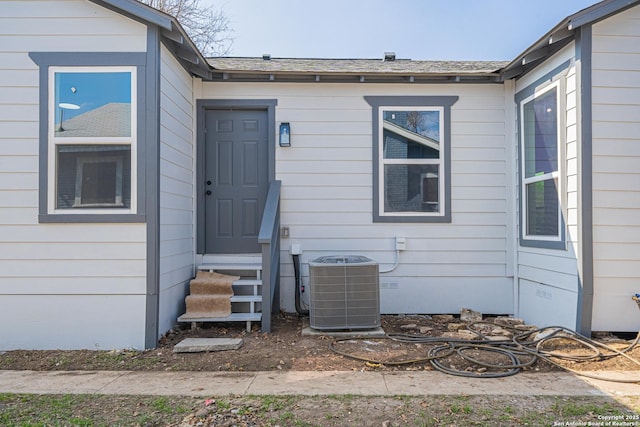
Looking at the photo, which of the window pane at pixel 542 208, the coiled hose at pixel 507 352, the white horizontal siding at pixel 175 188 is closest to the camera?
the coiled hose at pixel 507 352

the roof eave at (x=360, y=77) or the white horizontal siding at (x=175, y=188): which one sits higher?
the roof eave at (x=360, y=77)

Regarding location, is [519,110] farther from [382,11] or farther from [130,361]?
[382,11]

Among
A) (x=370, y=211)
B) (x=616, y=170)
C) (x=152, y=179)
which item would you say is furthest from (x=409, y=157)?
(x=152, y=179)

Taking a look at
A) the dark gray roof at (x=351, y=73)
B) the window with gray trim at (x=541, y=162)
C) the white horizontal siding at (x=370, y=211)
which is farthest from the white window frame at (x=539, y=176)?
the dark gray roof at (x=351, y=73)

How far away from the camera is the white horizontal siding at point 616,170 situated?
13.6 ft

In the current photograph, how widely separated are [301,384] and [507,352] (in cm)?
188

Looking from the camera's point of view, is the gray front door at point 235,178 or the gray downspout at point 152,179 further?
the gray front door at point 235,178

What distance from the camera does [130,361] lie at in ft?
12.6

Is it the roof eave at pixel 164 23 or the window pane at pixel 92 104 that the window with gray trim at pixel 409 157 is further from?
the window pane at pixel 92 104

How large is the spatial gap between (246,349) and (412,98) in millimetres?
3575

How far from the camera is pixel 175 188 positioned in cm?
477

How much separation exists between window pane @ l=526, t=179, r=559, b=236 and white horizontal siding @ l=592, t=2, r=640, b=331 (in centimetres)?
49

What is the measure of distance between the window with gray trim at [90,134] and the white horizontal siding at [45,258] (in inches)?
4.2

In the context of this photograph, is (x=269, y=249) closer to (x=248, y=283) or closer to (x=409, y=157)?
(x=248, y=283)
